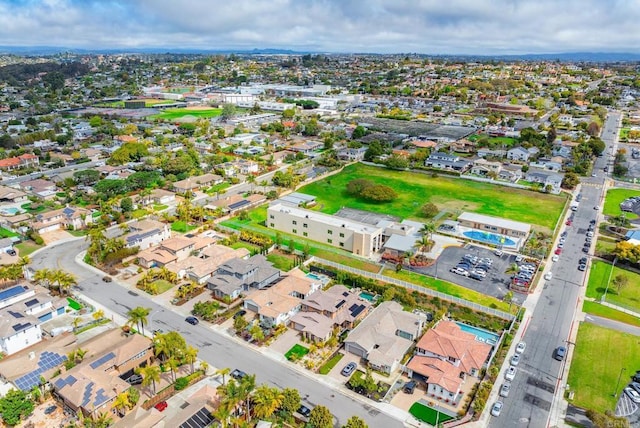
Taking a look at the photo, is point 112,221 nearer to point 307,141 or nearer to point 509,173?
point 307,141

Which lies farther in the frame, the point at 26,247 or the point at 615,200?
the point at 615,200

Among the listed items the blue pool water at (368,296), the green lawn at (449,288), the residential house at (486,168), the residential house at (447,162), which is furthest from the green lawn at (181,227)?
the residential house at (486,168)

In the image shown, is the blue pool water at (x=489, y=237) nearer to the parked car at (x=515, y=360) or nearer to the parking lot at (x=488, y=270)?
the parking lot at (x=488, y=270)

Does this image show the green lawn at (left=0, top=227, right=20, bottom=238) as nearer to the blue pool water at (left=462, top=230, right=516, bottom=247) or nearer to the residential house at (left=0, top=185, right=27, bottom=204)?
the residential house at (left=0, top=185, right=27, bottom=204)

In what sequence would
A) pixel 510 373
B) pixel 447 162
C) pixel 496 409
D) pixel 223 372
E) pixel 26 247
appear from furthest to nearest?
pixel 447 162, pixel 26 247, pixel 510 373, pixel 223 372, pixel 496 409

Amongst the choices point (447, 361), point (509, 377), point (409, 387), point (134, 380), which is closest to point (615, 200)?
point (509, 377)

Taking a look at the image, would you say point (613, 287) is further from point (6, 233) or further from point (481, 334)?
point (6, 233)
